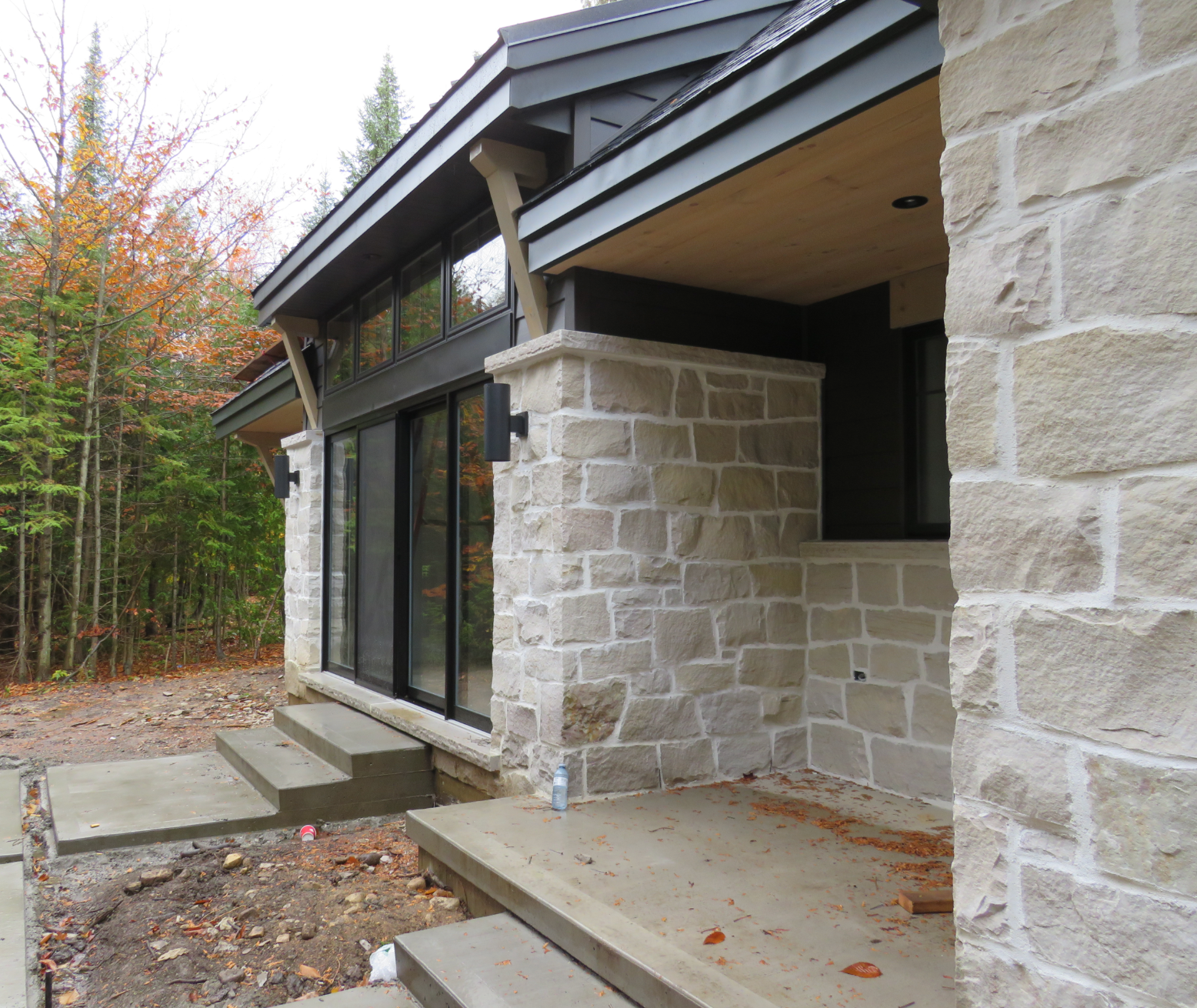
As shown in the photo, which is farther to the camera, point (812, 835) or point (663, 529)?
point (663, 529)

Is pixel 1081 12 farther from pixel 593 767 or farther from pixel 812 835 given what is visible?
pixel 593 767

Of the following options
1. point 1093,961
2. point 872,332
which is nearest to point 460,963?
A: point 1093,961

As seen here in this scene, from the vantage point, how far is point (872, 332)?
162 inches

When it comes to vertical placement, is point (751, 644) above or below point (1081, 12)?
below

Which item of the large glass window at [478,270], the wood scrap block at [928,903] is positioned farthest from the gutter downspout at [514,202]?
the wood scrap block at [928,903]

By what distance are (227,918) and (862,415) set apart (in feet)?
11.1

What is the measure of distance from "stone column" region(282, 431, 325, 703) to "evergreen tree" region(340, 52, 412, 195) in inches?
532

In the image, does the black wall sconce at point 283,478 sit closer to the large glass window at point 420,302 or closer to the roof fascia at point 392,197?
the roof fascia at point 392,197

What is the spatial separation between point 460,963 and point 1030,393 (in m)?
2.14

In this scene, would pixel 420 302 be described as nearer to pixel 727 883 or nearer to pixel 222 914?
pixel 222 914

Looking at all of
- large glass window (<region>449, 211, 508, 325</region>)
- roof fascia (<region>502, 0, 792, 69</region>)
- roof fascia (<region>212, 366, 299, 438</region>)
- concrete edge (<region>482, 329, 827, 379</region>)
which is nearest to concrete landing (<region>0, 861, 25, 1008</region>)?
concrete edge (<region>482, 329, 827, 379</region>)

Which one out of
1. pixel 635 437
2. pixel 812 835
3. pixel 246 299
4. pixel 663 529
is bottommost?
pixel 812 835

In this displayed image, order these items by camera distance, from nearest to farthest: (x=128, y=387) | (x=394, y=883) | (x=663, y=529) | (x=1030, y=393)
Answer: (x=1030, y=393) → (x=394, y=883) → (x=663, y=529) → (x=128, y=387)

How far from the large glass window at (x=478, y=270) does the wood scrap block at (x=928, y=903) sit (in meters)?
3.09
